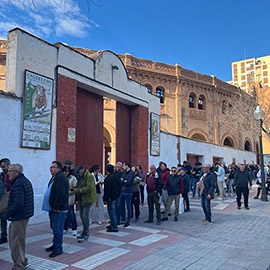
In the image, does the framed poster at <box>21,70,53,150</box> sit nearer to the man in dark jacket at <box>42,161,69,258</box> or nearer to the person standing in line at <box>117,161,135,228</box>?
the person standing in line at <box>117,161,135,228</box>

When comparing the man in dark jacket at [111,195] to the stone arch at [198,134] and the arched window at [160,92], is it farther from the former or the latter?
the stone arch at [198,134]

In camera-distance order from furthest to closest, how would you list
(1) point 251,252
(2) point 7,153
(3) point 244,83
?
(3) point 244,83, (2) point 7,153, (1) point 251,252

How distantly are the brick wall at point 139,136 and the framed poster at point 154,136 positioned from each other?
0.50m

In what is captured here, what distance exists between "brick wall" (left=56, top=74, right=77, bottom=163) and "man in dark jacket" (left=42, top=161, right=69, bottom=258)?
3367 mm

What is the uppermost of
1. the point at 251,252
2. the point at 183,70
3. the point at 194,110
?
Answer: the point at 183,70

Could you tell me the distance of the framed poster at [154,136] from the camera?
44.5ft

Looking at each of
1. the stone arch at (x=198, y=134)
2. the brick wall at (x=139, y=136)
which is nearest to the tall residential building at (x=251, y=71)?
the stone arch at (x=198, y=134)

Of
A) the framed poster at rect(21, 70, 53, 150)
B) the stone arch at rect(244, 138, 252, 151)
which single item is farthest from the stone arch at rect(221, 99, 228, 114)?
the framed poster at rect(21, 70, 53, 150)

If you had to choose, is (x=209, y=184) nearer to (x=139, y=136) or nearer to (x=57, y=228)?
(x=57, y=228)

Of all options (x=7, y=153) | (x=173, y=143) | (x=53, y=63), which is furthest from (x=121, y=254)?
(x=173, y=143)

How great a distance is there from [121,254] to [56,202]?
152 centimetres

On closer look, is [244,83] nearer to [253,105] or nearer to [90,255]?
[253,105]

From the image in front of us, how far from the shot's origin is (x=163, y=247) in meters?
5.84

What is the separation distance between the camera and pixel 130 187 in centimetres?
784
